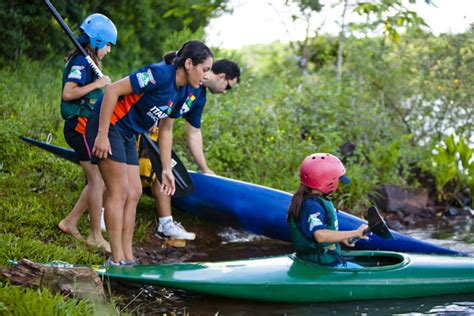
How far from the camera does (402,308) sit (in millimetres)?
4363

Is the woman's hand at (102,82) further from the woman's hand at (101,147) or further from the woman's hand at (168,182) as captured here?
the woman's hand at (168,182)

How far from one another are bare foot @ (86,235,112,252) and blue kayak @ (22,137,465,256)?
0.83 m

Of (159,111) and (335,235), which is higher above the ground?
(159,111)

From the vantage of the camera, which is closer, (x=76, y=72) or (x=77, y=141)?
(x=76, y=72)

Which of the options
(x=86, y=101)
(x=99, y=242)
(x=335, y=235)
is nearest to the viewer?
(x=335, y=235)

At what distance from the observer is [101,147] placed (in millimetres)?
4430

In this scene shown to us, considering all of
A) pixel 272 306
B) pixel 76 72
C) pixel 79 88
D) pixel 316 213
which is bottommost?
pixel 272 306

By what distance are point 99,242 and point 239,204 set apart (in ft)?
4.13

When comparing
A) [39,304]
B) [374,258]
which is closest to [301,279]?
[374,258]

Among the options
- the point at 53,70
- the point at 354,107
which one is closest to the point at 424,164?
the point at 354,107

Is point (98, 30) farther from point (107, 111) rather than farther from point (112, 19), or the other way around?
point (112, 19)

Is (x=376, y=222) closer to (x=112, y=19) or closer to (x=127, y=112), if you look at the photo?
(x=127, y=112)

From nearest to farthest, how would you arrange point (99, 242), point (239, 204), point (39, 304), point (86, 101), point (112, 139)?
point (39, 304) < point (112, 139) < point (86, 101) < point (99, 242) < point (239, 204)

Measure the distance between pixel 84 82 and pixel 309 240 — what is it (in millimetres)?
1872
